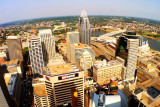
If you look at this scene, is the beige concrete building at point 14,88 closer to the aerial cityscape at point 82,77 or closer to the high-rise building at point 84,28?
the aerial cityscape at point 82,77

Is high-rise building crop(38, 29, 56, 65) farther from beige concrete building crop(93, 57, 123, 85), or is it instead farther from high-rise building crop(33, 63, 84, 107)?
high-rise building crop(33, 63, 84, 107)

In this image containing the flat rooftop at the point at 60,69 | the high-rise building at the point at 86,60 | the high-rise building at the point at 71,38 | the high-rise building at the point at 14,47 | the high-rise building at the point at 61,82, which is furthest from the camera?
the high-rise building at the point at 71,38

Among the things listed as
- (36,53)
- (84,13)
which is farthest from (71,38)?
(36,53)

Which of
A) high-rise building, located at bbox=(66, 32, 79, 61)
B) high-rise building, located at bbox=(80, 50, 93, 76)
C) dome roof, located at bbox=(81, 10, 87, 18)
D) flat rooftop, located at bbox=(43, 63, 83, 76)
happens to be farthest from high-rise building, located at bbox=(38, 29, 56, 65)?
flat rooftop, located at bbox=(43, 63, 83, 76)

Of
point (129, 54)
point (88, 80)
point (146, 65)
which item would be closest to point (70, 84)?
point (88, 80)

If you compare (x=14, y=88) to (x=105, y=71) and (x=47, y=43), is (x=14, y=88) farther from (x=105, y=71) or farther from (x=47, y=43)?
(x=105, y=71)

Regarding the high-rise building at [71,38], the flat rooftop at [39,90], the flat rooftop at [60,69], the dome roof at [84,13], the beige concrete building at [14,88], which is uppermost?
the dome roof at [84,13]

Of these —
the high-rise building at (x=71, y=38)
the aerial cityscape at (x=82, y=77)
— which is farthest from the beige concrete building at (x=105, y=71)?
the high-rise building at (x=71, y=38)
